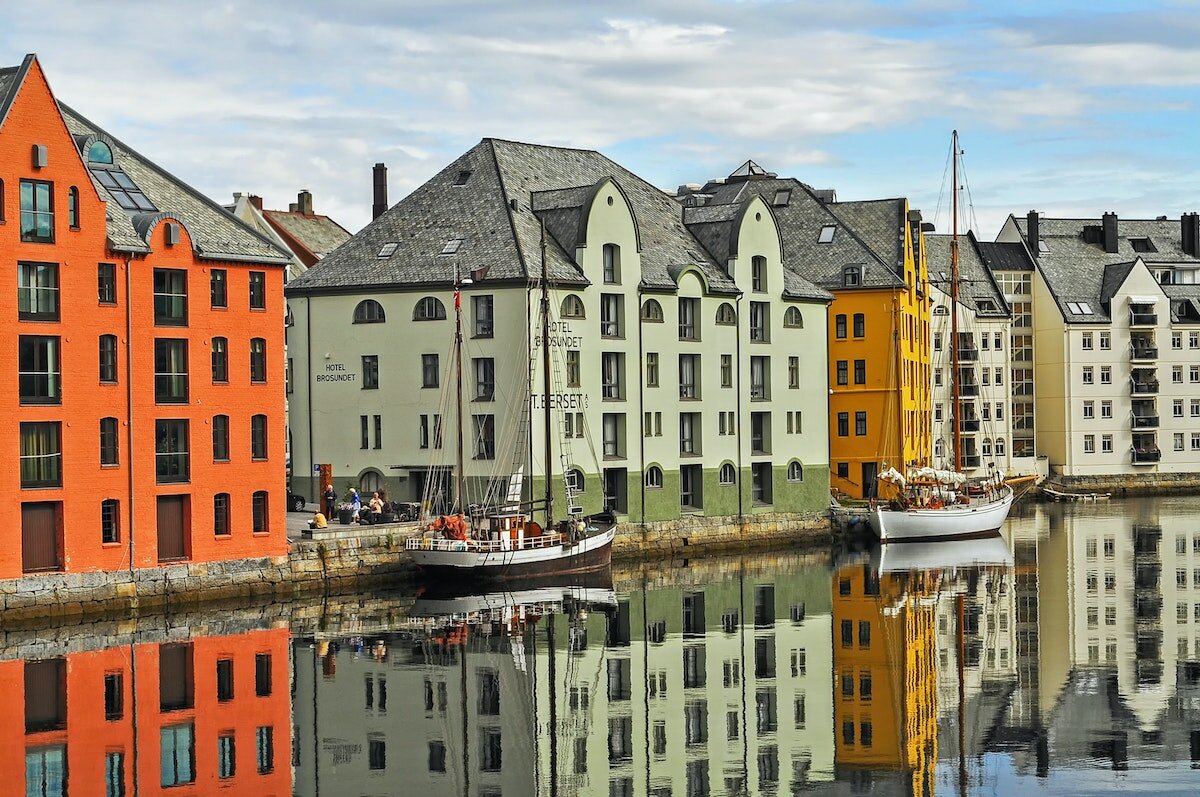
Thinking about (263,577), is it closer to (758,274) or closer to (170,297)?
(170,297)

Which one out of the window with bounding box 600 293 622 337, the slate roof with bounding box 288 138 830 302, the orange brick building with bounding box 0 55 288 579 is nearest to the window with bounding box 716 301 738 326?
the slate roof with bounding box 288 138 830 302

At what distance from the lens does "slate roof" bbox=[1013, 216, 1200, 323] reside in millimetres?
136750

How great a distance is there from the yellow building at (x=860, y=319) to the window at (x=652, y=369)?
19263 mm

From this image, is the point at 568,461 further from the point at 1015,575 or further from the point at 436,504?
the point at 1015,575

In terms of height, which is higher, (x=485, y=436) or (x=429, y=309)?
(x=429, y=309)

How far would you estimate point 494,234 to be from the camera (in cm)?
7856

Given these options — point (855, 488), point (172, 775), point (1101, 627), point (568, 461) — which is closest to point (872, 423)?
point (855, 488)

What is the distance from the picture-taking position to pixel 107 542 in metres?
57.6

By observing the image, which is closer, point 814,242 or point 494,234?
point 494,234

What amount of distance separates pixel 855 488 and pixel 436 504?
31.9 m

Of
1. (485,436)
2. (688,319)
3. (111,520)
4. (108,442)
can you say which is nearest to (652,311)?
(688,319)

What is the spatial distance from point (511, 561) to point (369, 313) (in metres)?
17.0

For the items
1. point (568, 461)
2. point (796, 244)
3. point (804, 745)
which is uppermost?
point (796, 244)

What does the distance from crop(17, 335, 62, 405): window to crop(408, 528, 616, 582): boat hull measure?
15423 millimetres
